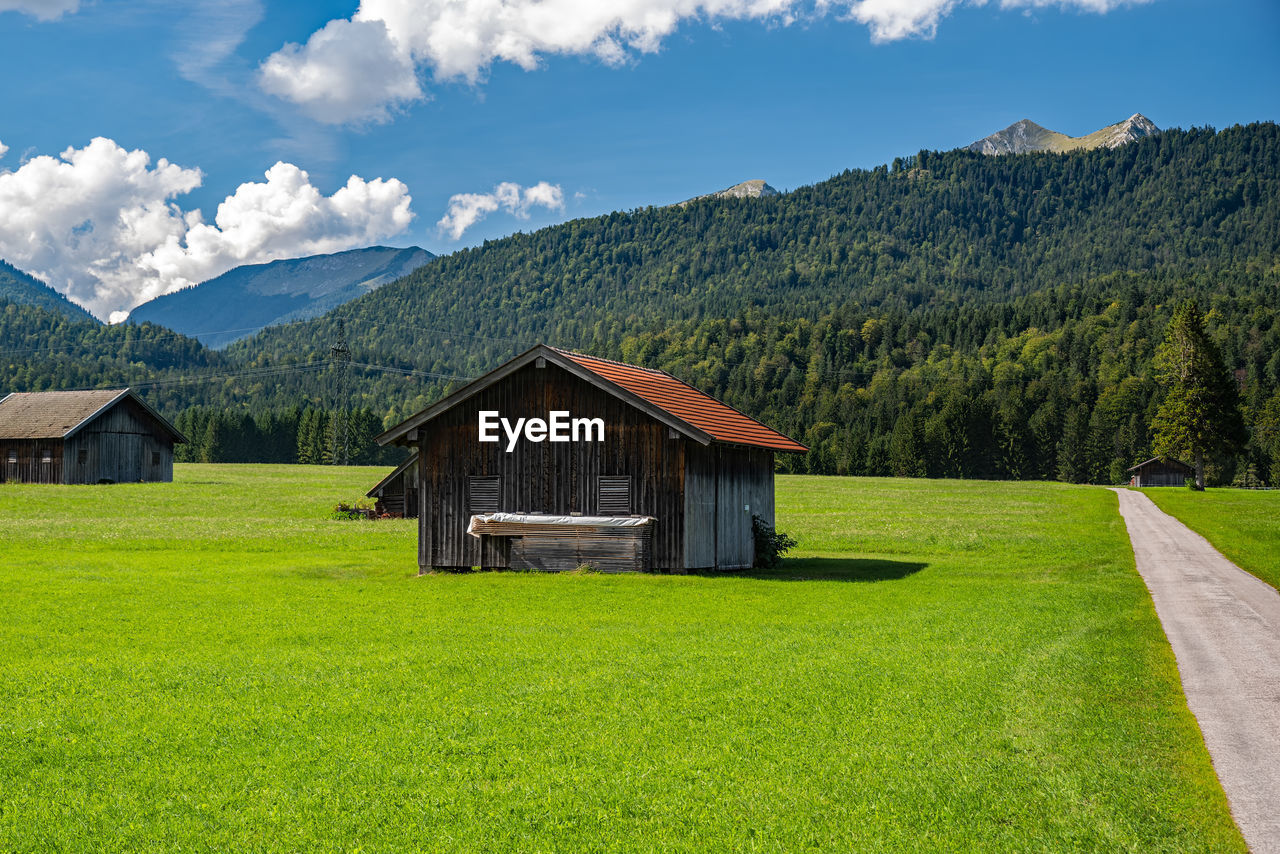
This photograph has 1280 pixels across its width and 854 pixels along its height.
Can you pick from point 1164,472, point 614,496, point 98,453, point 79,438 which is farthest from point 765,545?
point 1164,472

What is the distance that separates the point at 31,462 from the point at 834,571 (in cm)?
7155

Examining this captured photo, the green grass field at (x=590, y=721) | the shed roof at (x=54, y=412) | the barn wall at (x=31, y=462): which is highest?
the shed roof at (x=54, y=412)

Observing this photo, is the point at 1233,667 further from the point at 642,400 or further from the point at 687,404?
the point at 687,404

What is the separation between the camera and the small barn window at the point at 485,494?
3183 cm

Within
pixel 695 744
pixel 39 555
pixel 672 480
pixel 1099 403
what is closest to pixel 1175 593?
pixel 672 480

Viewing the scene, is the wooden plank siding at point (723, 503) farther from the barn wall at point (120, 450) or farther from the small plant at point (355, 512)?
the barn wall at point (120, 450)

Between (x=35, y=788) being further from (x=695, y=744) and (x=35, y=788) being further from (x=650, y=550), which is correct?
(x=650, y=550)

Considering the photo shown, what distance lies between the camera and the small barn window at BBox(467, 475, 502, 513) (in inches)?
1253

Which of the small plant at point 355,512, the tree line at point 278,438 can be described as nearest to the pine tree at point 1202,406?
A: the small plant at point 355,512

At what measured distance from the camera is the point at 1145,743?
35.7 feet

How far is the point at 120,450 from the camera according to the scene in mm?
82250

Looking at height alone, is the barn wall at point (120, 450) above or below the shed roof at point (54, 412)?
below

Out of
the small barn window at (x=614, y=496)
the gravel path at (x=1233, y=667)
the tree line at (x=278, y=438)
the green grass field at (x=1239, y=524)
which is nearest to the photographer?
the gravel path at (x=1233, y=667)

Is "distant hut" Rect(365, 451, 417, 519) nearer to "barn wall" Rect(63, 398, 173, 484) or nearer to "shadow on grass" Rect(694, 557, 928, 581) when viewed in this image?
"shadow on grass" Rect(694, 557, 928, 581)
